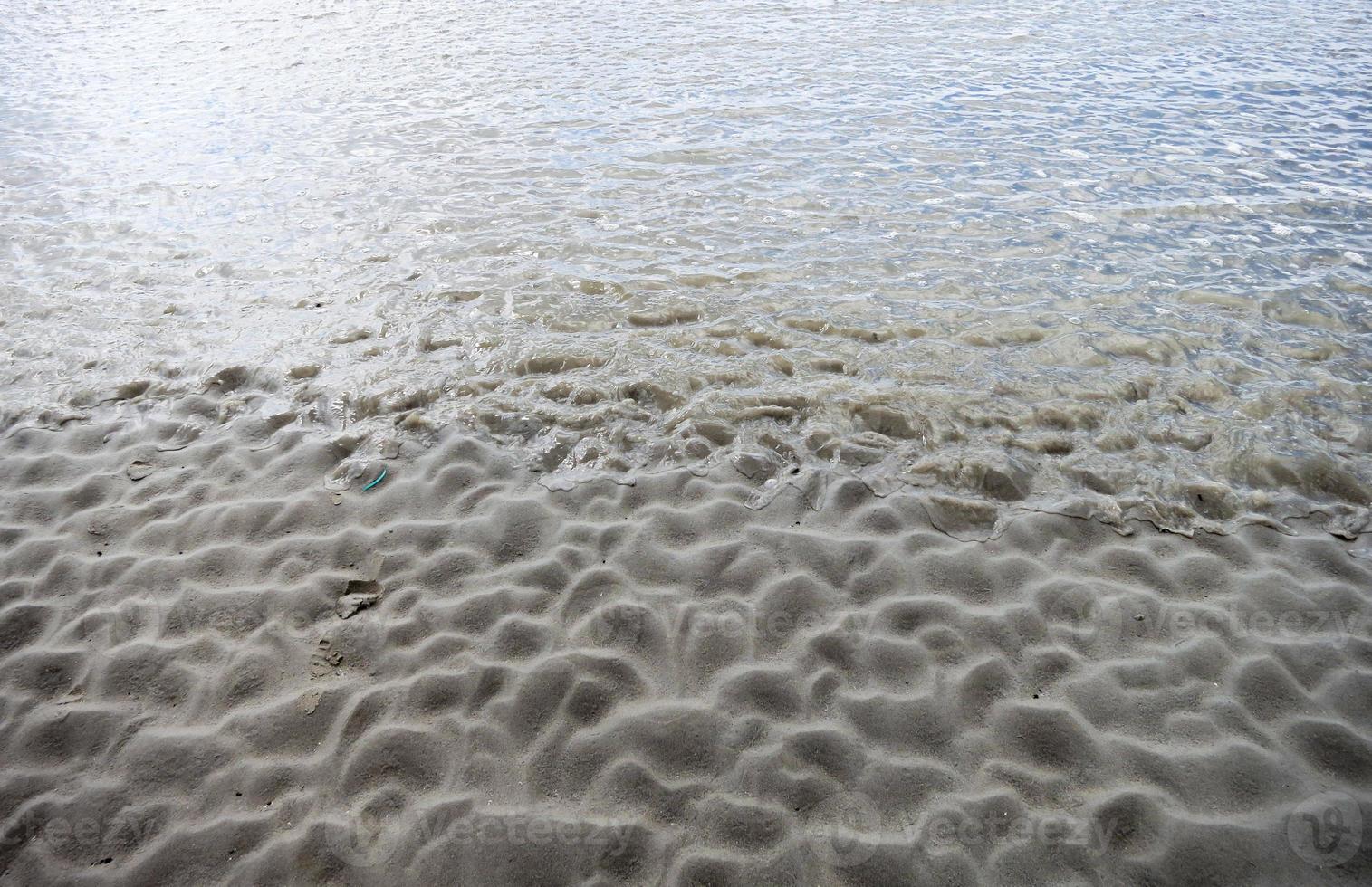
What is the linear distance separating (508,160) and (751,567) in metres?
5.29

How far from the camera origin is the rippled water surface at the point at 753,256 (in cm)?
396

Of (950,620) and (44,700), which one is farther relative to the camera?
(950,620)

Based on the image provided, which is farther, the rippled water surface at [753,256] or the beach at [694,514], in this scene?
the rippled water surface at [753,256]

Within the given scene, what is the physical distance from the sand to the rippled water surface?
0.46 m

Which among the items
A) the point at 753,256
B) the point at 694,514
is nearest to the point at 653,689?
the point at 694,514

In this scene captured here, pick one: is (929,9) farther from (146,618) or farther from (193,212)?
(146,618)

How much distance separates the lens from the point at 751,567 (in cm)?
323

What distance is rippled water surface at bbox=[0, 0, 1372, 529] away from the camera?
3.96 meters

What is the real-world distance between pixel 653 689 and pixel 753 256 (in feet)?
11.6

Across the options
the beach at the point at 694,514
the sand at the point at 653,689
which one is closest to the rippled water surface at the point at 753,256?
the beach at the point at 694,514

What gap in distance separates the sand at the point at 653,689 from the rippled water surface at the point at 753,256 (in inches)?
18.0

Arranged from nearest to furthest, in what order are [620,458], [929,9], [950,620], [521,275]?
1. [950,620]
2. [620,458]
3. [521,275]
4. [929,9]

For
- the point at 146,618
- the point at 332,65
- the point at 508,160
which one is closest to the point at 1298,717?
the point at 146,618

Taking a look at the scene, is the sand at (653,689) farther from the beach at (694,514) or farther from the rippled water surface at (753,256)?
the rippled water surface at (753,256)
